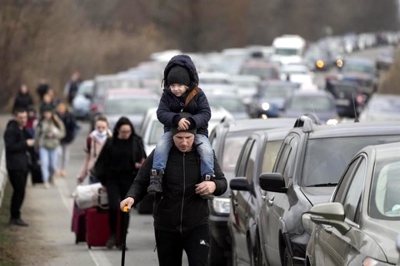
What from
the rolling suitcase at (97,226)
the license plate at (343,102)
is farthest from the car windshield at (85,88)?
the rolling suitcase at (97,226)

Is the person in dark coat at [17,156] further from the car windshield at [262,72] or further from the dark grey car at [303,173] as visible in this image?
the car windshield at [262,72]

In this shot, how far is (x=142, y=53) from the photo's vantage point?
78.6 m

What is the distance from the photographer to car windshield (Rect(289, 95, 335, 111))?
33.8 m

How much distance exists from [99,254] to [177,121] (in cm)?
675

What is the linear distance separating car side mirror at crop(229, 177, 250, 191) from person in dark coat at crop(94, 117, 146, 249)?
3642 mm

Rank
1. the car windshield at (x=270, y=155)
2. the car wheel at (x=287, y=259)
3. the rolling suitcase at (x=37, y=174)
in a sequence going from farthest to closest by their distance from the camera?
the rolling suitcase at (x=37, y=174)
the car windshield at (x=270, y=155)
the car wheel at (x=287, y=259)

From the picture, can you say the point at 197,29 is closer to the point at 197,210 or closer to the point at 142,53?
the point at 142,53

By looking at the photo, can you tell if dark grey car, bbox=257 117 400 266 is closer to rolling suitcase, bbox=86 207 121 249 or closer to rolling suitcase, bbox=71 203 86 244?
rolling suitcase, bbox=86 207 121 249

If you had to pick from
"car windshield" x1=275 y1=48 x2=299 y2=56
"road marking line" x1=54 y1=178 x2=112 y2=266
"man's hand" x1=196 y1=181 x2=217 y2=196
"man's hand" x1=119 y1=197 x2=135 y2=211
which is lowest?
"road marking line" x1=54 y1=178 x2=112 y2=266

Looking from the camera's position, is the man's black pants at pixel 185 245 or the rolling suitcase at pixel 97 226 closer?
the man's black pants at pixel 185 245

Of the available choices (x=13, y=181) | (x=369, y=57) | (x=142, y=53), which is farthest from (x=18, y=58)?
(x=369, y=57)

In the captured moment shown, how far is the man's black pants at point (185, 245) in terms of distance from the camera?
9141 millimetres

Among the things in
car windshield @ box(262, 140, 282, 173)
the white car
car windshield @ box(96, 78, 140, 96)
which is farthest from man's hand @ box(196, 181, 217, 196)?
the white car

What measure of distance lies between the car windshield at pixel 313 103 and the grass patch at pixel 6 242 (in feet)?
44.1
